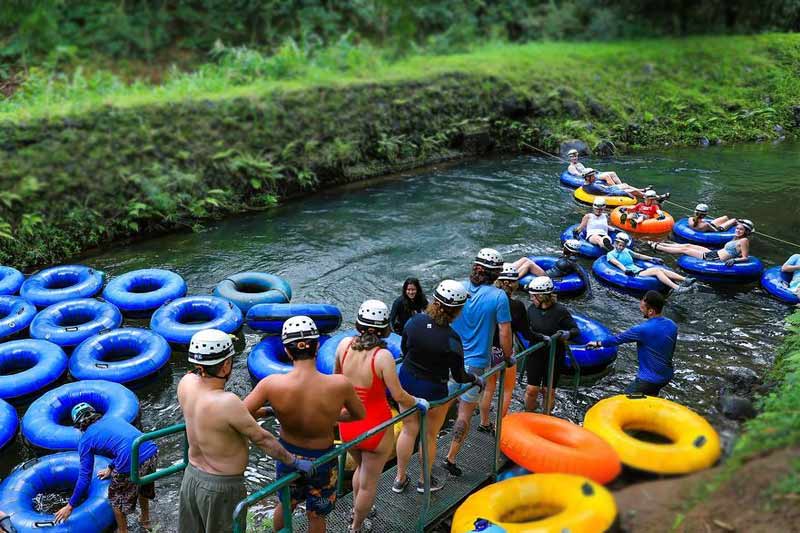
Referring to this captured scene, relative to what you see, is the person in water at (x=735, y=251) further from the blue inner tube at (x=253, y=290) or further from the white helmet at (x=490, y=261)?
the blue inner tube at (x=253, y=290)

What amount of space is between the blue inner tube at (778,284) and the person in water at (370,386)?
7967 mm

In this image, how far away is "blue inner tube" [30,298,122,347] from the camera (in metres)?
8.73

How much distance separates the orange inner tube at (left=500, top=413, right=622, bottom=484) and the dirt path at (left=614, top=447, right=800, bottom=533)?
1.86ft

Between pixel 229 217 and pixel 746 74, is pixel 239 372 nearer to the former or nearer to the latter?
pixel 229 217

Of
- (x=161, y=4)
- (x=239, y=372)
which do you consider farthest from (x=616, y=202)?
(x=161, y=4)

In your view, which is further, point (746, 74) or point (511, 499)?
point (746, 74)

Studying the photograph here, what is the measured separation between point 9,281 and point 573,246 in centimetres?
985

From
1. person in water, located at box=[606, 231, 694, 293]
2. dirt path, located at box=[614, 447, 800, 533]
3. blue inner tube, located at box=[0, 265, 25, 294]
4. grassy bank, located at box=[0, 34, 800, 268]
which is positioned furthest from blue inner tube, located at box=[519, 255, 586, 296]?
blue inner tube, located at box=[0, 265, 25, 294]

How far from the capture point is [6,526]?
5.37 meters

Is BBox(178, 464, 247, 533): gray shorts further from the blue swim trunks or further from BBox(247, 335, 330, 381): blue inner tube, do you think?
BBox(247, 335, 330, 381): blue inner tube

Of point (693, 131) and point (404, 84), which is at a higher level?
point (404, 84)

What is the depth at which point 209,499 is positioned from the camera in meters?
4.04

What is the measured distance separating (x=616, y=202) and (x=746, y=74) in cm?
1462

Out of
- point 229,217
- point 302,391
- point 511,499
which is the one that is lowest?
point 229,217
